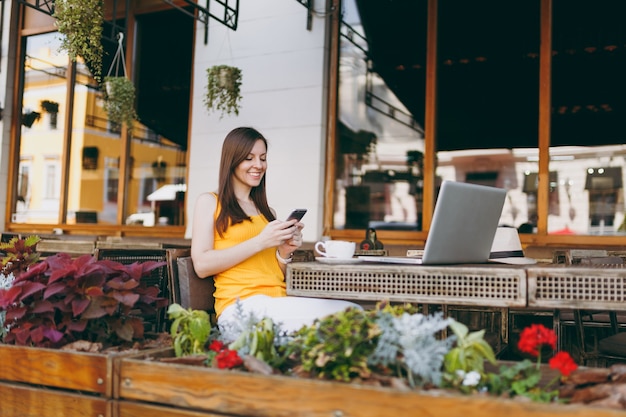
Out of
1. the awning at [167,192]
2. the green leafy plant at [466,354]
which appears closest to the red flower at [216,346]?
the green leafy plant at [466,354]

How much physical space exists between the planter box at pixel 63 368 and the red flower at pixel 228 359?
0.25 m

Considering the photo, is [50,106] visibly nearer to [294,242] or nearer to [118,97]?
[118,97]

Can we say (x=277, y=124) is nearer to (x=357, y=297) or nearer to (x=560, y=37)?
(x=560, y=37)

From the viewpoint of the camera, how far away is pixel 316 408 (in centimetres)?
143

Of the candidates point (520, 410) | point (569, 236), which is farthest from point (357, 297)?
point (569, 236)

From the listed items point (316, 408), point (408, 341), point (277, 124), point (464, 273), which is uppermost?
point (277, 124)

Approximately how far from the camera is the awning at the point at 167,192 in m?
6.61

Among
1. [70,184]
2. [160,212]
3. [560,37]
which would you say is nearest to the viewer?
[560,37]

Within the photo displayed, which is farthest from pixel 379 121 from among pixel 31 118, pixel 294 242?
pixel 31 118

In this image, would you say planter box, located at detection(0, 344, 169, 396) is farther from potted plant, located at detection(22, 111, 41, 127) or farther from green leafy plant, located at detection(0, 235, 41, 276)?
potted plant, located at detection(22, 111, 41, 127)

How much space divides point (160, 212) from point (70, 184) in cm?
135

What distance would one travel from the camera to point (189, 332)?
1889 millimetres

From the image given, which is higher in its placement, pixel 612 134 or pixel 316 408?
pixel 612 134

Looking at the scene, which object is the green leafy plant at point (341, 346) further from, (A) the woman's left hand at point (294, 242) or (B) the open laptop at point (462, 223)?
(A) the woman's left hand at point (294, 242)
